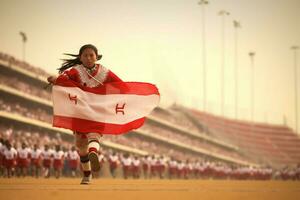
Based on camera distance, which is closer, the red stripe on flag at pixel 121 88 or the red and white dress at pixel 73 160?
the red stripe on flag at pixel 121 88

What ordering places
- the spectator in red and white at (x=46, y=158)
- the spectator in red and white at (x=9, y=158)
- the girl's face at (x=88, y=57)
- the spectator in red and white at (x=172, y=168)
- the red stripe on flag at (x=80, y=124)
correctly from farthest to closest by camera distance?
the spectator in red and white at (x=172, y=168), the spectator in red and white at (x=46, y=158), the spectator in red and white at (x=9, y=158), the red stripe on flag at (x=80, y=124), the girl's face at (x=88, y=57)

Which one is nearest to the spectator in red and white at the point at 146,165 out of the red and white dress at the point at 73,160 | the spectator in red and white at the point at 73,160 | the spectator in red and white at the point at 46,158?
the spectator in red and white at the point at 73,160

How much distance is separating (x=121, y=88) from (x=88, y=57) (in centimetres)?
101

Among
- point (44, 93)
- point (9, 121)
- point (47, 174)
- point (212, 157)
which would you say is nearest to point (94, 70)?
point (47, 174)

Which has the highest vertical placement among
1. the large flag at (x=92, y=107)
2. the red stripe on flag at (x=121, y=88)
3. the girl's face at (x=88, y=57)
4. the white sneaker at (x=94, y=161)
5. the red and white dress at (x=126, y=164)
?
the girl's face at (x=88, y=57)

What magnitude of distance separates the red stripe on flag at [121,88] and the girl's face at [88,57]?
0.41 metres

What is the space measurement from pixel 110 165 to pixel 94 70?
28257 millimetres

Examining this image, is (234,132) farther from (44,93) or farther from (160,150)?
(44,93)

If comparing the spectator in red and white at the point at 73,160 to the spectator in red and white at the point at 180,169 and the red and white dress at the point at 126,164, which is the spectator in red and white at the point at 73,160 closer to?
the red and white dress at the point at 126,164

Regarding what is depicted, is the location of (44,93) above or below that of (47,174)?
above

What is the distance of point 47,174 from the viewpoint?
3169 centimetres

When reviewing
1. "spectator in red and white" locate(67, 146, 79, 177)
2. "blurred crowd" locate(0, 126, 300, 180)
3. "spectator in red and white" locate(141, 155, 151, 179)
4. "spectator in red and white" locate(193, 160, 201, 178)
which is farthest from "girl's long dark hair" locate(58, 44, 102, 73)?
"spectator in red and white" locate(193, 160, 201, 178)

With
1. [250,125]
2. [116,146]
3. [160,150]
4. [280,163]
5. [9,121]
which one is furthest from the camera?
[250,125]

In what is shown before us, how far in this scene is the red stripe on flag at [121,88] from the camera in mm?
11078
